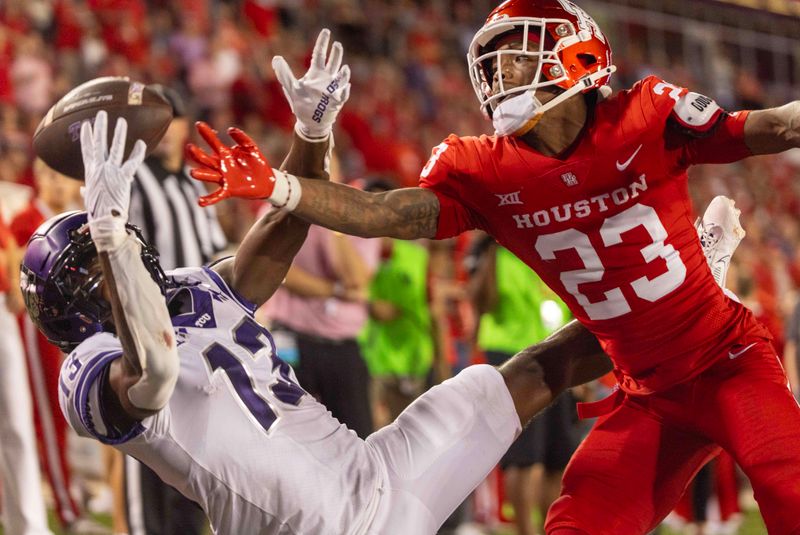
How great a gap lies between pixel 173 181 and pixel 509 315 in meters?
1.80

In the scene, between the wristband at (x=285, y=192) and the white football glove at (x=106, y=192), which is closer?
the white football glove at (x=106, y=192)

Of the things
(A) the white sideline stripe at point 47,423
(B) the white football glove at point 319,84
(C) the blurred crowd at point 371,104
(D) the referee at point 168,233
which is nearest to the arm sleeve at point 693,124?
(B) the white football glove at point 319,84

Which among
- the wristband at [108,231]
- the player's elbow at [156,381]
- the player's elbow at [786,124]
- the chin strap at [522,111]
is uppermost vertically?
the wristband at [108,231]

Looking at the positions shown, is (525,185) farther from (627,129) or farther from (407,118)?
(407,118)

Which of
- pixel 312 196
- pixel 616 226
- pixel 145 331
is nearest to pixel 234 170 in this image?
pixel 312 196

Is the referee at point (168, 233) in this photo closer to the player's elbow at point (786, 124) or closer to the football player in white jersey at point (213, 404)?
the football player in white jersey at point (213, 404)

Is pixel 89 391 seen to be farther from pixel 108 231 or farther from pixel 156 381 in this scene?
pixel 108 231

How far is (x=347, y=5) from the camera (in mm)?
12484

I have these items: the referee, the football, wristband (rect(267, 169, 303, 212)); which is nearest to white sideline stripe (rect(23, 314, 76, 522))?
the referee

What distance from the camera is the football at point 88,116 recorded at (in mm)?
3809

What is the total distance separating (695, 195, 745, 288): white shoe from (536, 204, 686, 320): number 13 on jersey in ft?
1.59

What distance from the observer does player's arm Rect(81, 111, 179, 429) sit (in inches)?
109

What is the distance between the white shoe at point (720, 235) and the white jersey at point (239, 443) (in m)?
1.45

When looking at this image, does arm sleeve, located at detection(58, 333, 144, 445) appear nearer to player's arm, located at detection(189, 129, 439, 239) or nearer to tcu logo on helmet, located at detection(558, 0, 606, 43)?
player's arm, located at detection(189, 129, 439, 239)
